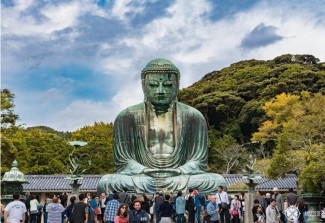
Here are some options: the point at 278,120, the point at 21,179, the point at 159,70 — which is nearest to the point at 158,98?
the point at 159,70

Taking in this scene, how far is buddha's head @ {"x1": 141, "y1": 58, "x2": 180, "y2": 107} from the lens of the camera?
22766 millimetres

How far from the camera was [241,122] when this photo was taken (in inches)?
1959

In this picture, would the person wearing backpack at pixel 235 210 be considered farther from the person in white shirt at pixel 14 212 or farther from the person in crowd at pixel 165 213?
the person in white shirt at pixel 14 212

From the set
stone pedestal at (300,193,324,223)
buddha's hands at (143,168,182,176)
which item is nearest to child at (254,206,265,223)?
stone pedestal at (300,193,324,223)

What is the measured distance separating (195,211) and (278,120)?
26.0 m

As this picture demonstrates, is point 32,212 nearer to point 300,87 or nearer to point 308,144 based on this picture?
point 308,144

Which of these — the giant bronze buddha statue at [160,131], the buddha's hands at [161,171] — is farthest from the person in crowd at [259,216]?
the giant bronze buddha statue at [160,131]

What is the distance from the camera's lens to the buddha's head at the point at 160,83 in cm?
2277

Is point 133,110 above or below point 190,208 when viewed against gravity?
above

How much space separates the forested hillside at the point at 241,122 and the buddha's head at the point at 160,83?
23.4 feet

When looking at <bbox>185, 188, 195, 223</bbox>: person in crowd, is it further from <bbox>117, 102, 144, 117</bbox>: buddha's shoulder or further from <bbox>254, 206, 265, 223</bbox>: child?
<bbox>117, 102, 144, 117</bbox>: buddha's shoulder

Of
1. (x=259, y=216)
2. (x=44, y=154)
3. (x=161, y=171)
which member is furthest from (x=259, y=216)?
(x=44, y=154)

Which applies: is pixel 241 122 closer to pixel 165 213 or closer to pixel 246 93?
pixel 246 93

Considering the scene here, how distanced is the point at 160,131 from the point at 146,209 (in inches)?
314
